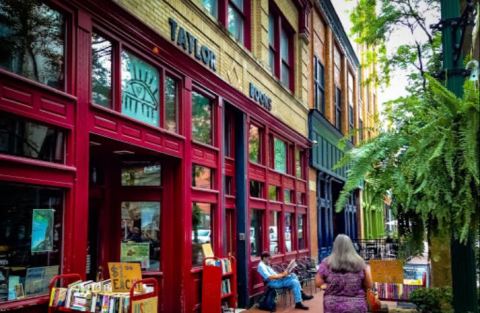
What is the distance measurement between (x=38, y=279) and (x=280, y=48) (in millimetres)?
11901

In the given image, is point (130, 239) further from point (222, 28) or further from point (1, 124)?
point (222, 28)

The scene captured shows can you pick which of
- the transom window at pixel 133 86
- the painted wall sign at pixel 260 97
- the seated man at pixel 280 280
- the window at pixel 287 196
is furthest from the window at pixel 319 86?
the transom window at pixel 133 86

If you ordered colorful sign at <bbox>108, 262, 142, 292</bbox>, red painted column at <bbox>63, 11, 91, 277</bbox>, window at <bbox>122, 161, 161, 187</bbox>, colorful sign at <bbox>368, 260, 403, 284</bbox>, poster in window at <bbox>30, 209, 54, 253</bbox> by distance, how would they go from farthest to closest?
window at <bbox>122, 161, 161, 187</bbox> < colorful sign at <bbox>368, 260, 403, 284</bbox> < red painted column at <bbox>63, 11, 91, 277</bbox> < colorful sign at <bbox>108, 262, 142, 292</bbox> < poster in window at <bbox>30, 209, 54, 253</bbox>

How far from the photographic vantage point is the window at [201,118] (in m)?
10.5

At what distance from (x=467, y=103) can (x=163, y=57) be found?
6.29 meters

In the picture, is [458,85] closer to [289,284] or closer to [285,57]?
[289,284]

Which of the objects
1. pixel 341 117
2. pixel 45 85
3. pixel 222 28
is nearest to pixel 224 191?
pixel 222 28

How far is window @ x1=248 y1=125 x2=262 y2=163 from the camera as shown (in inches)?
540

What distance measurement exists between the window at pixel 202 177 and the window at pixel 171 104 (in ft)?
3.41

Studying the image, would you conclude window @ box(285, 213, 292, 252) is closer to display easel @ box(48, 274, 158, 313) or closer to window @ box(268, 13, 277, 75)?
window @ box(268, 13, 277, 75)

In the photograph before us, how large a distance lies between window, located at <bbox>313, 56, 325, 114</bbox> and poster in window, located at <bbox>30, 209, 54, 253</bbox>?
15457 millimetres

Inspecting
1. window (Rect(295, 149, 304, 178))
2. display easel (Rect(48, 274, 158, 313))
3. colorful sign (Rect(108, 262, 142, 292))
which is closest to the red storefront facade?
display easel (Rect(48, 274, 158, 313))

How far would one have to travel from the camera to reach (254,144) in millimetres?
14055

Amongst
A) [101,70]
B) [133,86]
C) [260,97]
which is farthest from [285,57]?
[101,70]
